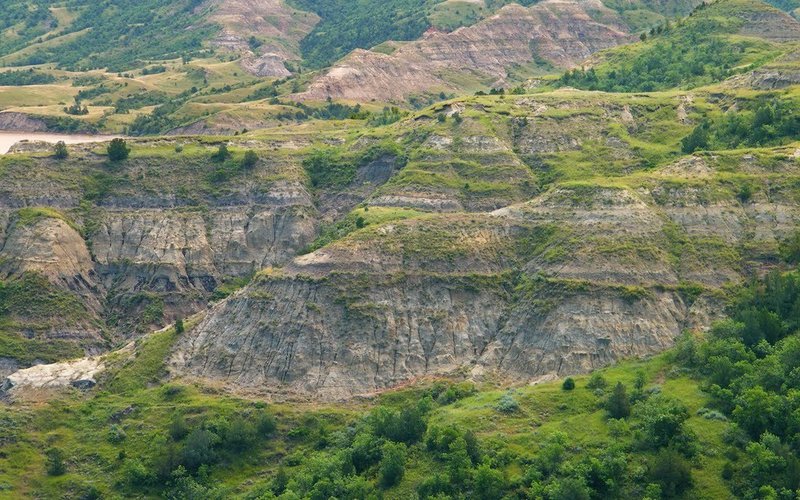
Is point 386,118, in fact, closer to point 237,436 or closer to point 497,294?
point 497,294

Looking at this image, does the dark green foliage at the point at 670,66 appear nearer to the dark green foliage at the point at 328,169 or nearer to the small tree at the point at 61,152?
the dark green foliage at the point at 328,169

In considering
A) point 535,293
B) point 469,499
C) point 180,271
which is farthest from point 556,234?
point 180,271

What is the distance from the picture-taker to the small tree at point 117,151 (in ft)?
522

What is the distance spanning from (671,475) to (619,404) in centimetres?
1098

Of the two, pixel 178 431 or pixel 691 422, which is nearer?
pixel 691 422

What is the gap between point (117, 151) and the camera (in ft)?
523

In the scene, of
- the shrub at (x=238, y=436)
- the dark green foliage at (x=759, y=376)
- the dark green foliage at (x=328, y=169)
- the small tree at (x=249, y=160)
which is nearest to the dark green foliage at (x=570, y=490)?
the dark green foliage at (x=759, y=376)

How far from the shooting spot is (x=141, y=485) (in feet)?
348

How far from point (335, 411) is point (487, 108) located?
194 ft

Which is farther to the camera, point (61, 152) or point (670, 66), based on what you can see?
point (670, 66)

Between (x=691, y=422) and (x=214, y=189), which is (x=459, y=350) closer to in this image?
(x=691, y=422)

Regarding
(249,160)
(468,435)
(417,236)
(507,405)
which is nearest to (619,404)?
(507,405)

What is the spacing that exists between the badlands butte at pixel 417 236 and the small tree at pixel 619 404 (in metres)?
10.4

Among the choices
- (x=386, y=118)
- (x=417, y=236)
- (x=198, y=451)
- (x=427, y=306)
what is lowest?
(x=198, y=451)
